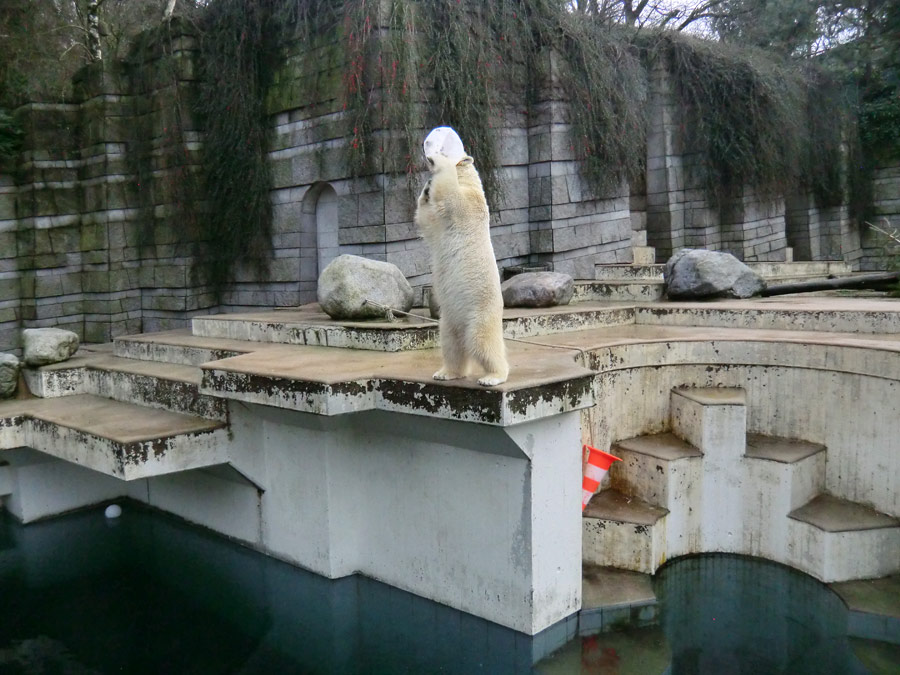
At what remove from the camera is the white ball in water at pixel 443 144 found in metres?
3.97

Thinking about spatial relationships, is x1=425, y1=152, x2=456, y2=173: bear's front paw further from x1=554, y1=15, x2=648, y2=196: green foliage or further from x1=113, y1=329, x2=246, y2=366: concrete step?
x1=554, y1=15, x2=648, y2=196: green foliage

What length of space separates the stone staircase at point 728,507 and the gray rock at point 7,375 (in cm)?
528

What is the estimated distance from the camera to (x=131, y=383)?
21.2ft

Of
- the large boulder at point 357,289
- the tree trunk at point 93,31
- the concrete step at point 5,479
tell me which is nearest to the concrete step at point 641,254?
the large boulder at point 357,289

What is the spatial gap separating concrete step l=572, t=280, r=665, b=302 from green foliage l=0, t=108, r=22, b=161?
7356 mm

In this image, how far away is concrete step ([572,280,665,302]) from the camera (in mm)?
8156

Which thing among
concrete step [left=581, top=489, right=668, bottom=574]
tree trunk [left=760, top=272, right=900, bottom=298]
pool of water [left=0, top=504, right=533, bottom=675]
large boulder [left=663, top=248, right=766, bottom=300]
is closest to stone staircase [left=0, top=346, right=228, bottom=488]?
pool of water [left=0, top=504, right=533, bottom=675]

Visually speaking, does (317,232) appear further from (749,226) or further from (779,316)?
(749,226)

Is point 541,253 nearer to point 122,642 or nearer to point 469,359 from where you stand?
point 469,359

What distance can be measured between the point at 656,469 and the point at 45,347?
18.5 ft

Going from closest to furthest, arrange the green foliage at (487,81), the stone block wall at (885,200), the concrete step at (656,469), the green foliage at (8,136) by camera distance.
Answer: the concrete step at (656,469) → the green foliage at (487,81) → the green foliage at (8,136) → the stone block wall at (885,200)

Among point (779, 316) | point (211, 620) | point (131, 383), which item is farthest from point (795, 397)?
point (131, 383)

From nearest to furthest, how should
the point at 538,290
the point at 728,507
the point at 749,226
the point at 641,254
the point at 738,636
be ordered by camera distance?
1. the point at 738,636
2. the point at 728,507
3. the point at 538,290
4. the point at 641,254
5. the point at 749,226

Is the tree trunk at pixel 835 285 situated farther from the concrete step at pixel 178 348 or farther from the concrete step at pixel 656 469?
the concrete step at pixel 178 348
